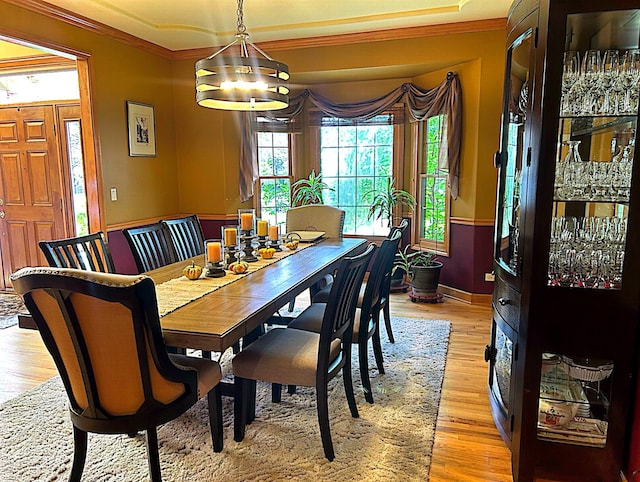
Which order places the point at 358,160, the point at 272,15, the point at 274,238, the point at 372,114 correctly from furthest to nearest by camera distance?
the point at 358,160, the point at 372,114, the point at 272,15, the point at 274,238

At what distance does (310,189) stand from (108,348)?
12.6 feet

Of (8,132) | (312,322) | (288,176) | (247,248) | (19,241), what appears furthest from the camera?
(288,176)

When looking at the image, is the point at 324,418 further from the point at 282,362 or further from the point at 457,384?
the point at 457,384

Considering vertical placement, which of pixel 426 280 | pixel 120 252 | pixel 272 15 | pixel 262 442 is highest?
pixel 272 15

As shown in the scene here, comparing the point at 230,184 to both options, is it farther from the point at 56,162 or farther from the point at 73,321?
the point at 73,321

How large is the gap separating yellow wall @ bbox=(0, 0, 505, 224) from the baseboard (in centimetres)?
77

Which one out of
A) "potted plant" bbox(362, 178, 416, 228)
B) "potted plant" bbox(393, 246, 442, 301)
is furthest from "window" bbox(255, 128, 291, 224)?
"potted plant" bbox(393, 246, 442, 301)

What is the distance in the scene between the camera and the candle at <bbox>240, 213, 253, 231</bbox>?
301 centimetres

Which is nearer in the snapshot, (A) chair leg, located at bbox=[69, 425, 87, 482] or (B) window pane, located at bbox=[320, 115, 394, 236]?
(A) chair leg, located at bbox=[69, 425, 87, 482]

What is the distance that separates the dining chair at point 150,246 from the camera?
2.88 metres

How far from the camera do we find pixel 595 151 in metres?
1.91

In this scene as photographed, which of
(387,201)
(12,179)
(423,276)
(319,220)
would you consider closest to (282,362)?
(319,220)

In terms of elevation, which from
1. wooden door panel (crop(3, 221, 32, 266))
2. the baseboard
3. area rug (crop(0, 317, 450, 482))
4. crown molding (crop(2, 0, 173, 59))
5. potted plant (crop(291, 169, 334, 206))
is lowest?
area rug (crop(0, 317, 450, 482))

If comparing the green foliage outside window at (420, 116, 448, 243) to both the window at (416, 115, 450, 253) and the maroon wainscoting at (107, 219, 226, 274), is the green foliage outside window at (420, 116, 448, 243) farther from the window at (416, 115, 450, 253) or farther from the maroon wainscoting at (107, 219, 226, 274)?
the maroon wainscoting at (107, 219, 226, 274)
